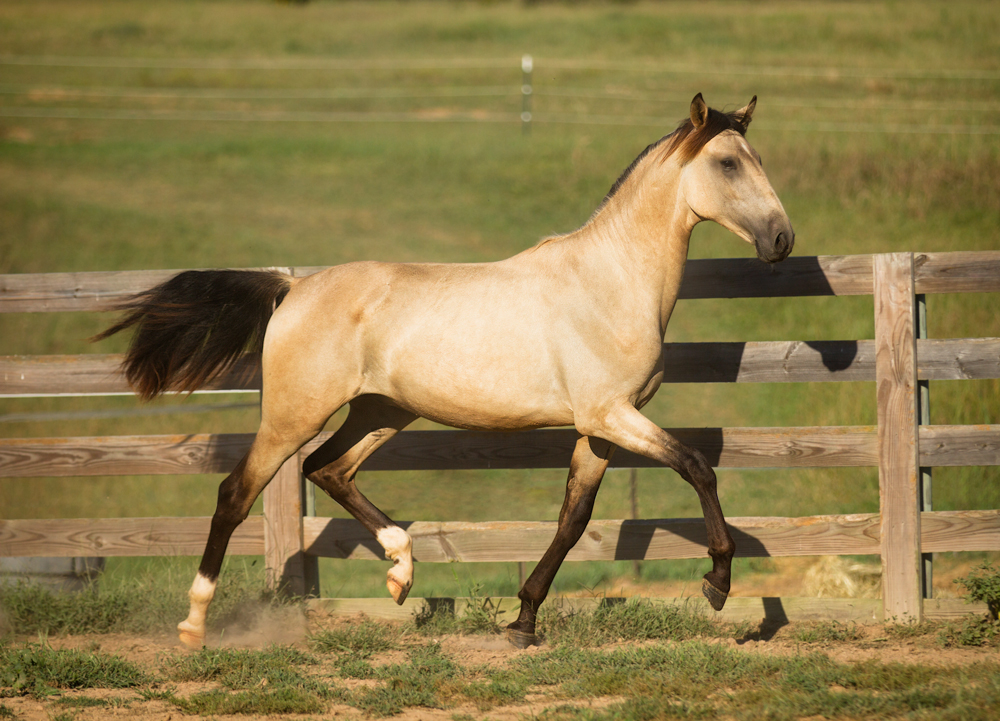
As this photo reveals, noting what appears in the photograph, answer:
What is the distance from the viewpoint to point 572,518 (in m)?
4.23

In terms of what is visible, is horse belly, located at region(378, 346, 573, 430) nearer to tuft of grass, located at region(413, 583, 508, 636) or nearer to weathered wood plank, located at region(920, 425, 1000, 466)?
tuft of grass, located at region(413, 583, 508, 636)

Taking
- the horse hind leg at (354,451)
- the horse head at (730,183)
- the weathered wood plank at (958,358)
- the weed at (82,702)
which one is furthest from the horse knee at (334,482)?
the weathered wood plank at (958,358)

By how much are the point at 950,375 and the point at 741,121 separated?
182 cm

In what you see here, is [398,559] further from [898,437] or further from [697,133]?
[898,437]

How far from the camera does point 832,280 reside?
473 centimetres

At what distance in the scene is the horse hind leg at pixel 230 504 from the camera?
4363 mm

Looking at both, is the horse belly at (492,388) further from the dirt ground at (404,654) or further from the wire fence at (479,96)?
the wire fence at (479,96)

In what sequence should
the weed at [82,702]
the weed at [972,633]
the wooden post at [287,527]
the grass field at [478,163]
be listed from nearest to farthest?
the weed at [82,702]
the weed at [972,633]
the wooden post at [287,527]
the grass field at [478,163]

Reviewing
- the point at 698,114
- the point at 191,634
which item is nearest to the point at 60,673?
the point at 191,634

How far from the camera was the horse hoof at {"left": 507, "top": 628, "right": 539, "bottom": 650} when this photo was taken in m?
4.31

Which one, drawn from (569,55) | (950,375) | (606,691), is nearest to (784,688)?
(606,691)

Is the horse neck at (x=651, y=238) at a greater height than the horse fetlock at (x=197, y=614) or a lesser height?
greater

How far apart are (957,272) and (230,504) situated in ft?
13.0

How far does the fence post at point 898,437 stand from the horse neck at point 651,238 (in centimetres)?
127
